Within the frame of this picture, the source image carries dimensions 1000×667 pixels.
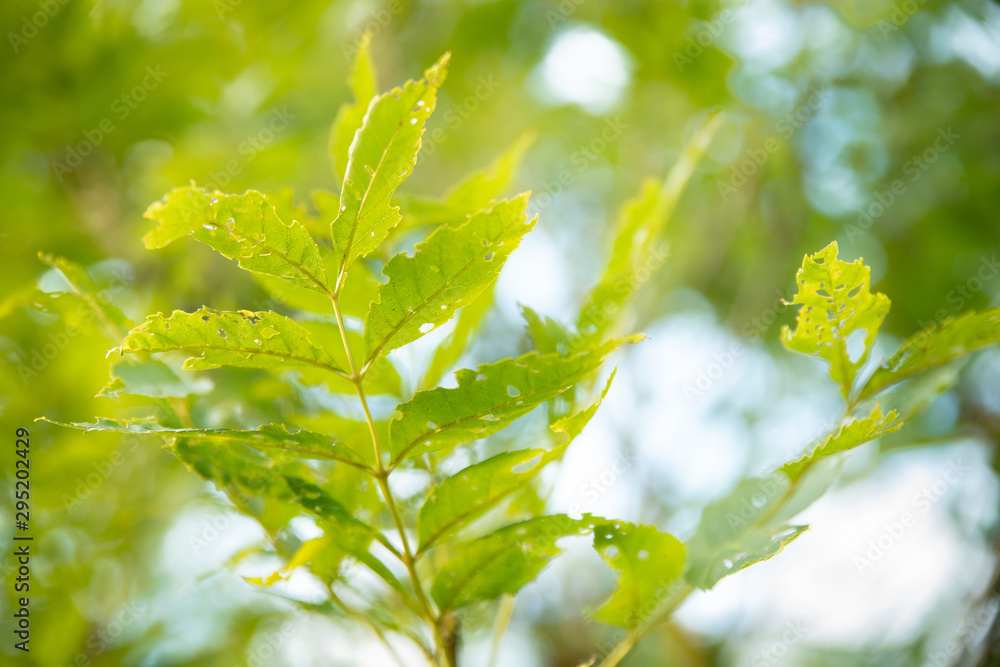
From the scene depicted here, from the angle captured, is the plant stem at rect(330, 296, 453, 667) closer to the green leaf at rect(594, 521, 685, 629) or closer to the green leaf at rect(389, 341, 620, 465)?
the green leaf at rect(389, 341, 620, 465)

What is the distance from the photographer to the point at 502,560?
0.62 metres

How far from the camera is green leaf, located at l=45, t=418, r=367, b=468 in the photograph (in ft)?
1.64

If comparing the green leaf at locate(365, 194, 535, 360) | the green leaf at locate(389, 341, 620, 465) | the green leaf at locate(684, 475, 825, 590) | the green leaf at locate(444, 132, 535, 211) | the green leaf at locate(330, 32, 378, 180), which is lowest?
the green leaf at locate(684, 475, 825, 590)

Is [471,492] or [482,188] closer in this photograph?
[471,492]

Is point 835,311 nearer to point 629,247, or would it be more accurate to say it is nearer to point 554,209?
point 629,247

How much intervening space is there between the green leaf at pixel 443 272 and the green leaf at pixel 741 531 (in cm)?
31

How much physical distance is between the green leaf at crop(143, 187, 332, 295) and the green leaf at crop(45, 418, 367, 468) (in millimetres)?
132

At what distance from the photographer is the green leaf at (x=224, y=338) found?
52 centimetres

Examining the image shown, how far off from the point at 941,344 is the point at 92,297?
2.63 feet

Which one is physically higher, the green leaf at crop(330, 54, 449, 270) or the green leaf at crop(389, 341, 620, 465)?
the green leaf at crop(330, 54, 449, 270)

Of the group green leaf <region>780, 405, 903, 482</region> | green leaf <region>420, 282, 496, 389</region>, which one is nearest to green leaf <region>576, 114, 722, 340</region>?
green leaf <region>420, 282, 496, 389</region>

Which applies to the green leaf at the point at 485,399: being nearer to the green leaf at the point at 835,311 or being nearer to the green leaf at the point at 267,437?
the green leaf at the point at 267,437

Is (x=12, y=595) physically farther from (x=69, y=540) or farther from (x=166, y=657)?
(x=166, y=657)

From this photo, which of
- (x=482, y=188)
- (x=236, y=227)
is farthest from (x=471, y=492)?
(x=482, y=188)
